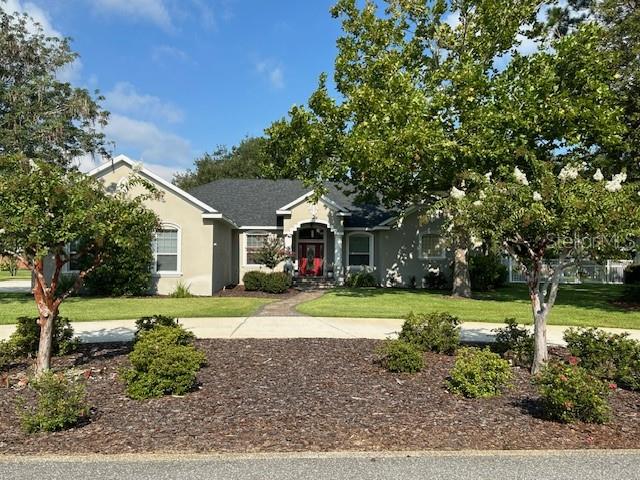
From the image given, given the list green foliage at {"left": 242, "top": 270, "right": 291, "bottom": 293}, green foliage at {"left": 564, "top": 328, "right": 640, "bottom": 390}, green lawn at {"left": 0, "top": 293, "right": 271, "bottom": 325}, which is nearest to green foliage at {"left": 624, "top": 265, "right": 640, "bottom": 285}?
green foliage at {"left": 242, "top": 270, "right": 291, "bottom": 293}

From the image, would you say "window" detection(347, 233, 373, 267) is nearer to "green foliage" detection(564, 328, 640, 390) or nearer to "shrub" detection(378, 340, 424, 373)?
"green foliage" detection(564, 328, 640, 390)

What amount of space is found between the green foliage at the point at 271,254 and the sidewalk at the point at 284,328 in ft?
30.7

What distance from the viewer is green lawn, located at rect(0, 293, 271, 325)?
1397 cm

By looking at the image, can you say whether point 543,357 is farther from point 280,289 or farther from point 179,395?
point 280,289

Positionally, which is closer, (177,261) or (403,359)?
(403,359)

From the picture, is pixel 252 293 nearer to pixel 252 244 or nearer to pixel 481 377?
pixel 252 244

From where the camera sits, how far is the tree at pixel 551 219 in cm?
671

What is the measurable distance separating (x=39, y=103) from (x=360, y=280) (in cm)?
1605

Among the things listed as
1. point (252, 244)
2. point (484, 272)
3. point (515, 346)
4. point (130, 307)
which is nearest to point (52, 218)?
point (515, 346)

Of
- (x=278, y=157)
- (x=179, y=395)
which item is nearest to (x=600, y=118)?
(x=278, y=157)

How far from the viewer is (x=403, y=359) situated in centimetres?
762

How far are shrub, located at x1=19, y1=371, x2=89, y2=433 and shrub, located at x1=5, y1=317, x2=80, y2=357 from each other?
3300mm

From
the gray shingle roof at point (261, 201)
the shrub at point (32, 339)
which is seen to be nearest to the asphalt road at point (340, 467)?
the shrub at point (32, 339)

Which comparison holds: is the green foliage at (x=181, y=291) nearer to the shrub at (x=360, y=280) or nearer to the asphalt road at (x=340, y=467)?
the shrub at (x=360, y=280)
